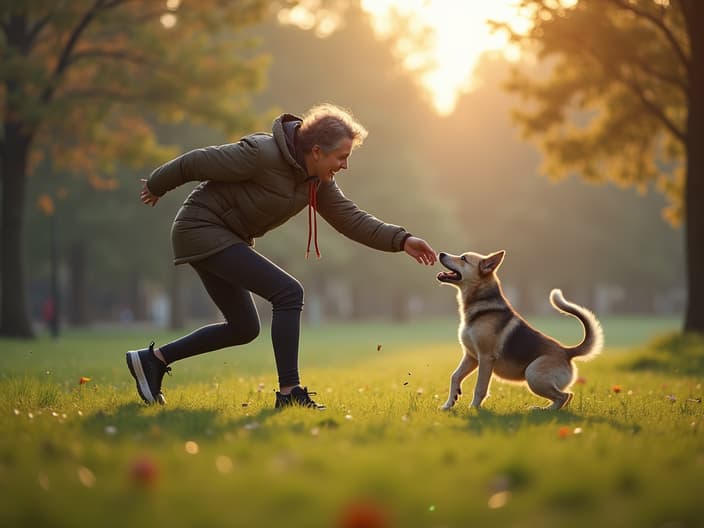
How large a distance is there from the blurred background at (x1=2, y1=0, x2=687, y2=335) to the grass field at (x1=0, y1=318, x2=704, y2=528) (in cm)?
1032

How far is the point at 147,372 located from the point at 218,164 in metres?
1.73

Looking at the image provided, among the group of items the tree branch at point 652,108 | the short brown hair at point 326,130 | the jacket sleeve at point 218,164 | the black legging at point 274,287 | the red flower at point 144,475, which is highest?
the tree branch at point 652,108

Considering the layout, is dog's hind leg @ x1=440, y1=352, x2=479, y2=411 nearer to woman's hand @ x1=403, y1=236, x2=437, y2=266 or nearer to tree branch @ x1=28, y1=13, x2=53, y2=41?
woman's hand @ x1=403, y1=236, x2=437, y2=266

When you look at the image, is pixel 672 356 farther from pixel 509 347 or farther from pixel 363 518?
pixel 363 518

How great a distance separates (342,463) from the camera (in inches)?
141

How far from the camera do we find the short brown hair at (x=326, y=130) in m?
5.86

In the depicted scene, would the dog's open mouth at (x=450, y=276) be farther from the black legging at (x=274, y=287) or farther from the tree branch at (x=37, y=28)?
the tree branch at (x=37, y=28)

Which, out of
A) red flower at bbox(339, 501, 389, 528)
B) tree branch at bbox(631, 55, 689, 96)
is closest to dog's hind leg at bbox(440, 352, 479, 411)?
red flower at bbox(339, 501, 389, 528)

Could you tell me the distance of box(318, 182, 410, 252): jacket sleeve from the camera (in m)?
6.46

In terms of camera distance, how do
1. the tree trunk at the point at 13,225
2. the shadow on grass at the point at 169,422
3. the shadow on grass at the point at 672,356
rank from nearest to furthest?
the shadow on grass at the point at 169,422 < the shadow on grass at the point at 672,356 < the tree trunk at the point at 13,225

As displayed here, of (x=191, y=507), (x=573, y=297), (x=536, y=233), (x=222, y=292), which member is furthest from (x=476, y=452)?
(x=573, y=297)

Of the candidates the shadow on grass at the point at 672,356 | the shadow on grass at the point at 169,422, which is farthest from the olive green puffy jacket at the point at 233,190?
the shadow on grass at the point at 672,356

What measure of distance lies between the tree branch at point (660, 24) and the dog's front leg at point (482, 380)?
9.36 metres

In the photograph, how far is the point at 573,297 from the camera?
60438 mm
